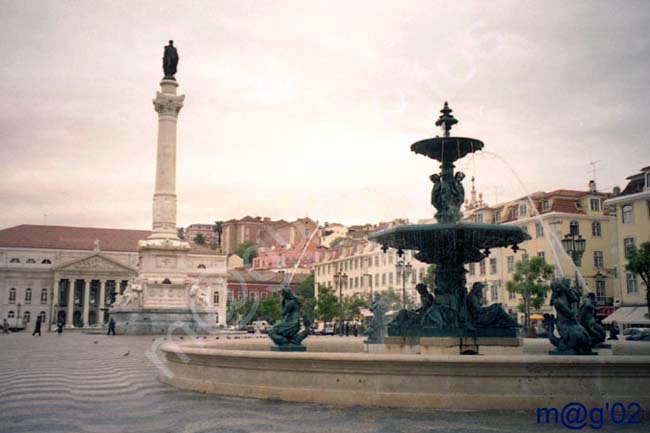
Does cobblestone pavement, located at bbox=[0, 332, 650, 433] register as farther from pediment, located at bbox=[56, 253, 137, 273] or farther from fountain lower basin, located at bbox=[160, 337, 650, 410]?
pediment, located at bbox=[56, 253, 137, 273]

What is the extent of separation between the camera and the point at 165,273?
52531 mm

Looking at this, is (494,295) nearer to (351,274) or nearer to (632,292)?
(632,292)

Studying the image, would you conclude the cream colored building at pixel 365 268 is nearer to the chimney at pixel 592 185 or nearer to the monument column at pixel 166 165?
the chimney at pixel 592 185

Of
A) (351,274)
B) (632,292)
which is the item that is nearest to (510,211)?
(632,292)

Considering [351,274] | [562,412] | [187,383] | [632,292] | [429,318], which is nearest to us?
[562,412]

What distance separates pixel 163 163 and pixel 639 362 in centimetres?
4960

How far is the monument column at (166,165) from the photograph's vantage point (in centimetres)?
5462

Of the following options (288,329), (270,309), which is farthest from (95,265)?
(288,329)

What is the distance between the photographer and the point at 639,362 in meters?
9.40

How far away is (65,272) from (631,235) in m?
89.1

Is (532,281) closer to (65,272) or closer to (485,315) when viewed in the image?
(485,315)

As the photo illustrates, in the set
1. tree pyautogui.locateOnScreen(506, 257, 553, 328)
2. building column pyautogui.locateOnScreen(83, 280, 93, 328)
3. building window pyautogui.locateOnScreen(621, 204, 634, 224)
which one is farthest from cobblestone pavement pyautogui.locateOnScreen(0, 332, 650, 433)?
building column pyautogui.locateOnScreen(83, 280, 93, 328)

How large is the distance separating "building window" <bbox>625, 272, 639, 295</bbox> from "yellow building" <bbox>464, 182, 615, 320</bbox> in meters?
2.95

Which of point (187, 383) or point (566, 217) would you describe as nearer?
point (187, 383)
